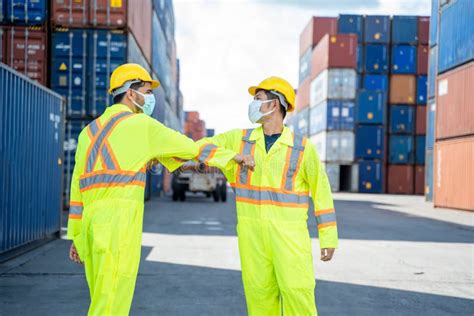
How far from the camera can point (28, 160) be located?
29.6ft

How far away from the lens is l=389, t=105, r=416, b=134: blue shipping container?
40.5 m

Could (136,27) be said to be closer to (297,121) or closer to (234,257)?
(234,257)

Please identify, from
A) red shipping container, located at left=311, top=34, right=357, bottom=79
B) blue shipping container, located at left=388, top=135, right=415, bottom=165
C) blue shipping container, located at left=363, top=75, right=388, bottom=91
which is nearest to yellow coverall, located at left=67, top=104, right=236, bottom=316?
red shipping container, located at left=311, top=34, right=357, bottom=79

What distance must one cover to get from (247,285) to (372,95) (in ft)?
123

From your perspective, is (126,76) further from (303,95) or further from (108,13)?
(303,95)

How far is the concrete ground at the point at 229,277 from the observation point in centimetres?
567

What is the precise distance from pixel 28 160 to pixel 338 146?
32.0 m

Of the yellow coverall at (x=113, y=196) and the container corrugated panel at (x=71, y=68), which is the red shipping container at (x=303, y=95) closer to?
the container corrugated panel at (x=71, y=68)

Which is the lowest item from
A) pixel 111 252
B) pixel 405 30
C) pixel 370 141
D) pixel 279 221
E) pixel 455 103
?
pixel 111 252

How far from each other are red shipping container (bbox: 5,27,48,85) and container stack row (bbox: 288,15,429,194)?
85.1ft

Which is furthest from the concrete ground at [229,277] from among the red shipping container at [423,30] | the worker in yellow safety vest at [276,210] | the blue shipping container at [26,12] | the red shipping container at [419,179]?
the red shipping container at [423,30]

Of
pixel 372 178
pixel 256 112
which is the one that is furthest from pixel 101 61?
pixel 372 178

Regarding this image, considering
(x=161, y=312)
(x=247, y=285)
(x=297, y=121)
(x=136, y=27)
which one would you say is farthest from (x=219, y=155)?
(x=297, y=121)

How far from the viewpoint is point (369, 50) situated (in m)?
40.6
